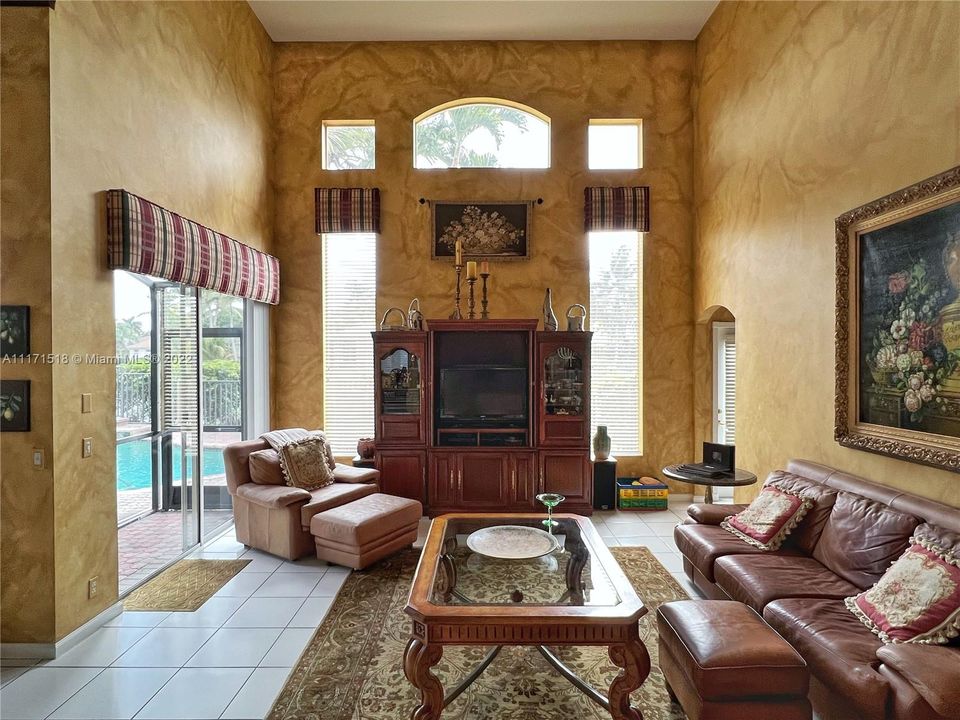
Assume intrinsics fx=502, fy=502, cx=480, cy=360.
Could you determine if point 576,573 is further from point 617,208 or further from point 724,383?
point 617,208

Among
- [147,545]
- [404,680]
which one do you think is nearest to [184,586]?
[147,545]

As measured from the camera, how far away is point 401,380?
5.16m

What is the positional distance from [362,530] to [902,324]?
3.65 meters

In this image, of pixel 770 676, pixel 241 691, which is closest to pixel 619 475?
pixel 770 676

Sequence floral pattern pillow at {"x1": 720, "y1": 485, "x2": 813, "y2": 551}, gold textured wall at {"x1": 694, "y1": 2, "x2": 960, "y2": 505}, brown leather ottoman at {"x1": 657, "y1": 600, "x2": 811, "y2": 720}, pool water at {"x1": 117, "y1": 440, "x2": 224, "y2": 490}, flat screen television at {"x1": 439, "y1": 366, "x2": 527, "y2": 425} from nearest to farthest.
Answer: brown leather ottoman at {"x1": 657, "y1": 600, "x2": 811, "y2": 720}
gold textured wall at {"x1": 694, "y1": 2, "x2": 960, "y2": 505}
floral pattern pillow at {"x1": 720, "y1": 485, "x2": 813, "y2": 551}
pool water at {"x1": 117, "y1": 440, "x2": 224, "y2": 490}
flat screen television at {"x1": 439, "y1": 366, "x2": 527, "y2": 425}

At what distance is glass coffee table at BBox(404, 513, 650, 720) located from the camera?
2.13 m

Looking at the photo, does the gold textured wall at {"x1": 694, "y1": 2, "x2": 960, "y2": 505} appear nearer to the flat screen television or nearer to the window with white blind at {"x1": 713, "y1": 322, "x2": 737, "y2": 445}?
the window with white blind at {"x1": 713, "y1": 322, "x2": 737, "y2": 445}

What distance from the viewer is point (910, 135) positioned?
269cm

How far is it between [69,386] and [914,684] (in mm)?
4160

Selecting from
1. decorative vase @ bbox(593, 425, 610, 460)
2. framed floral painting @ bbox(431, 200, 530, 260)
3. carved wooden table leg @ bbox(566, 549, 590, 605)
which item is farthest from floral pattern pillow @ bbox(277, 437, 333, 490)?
decorative vase @ bbox(593, 425, 610, 460)

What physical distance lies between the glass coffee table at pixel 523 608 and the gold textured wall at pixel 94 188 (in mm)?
2061

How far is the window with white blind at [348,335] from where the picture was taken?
5.84m

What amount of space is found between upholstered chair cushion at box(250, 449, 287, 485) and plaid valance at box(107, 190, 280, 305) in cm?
150

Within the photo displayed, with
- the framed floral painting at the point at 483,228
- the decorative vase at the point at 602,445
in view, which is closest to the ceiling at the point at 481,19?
the framed floral painting at the point at 483,228
